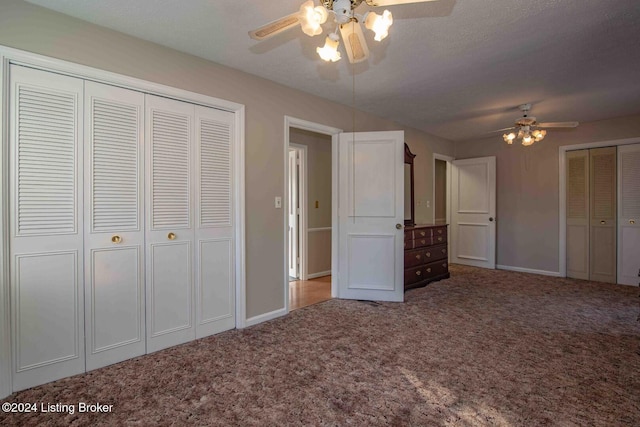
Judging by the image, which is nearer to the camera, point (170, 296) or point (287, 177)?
point (170, 296)

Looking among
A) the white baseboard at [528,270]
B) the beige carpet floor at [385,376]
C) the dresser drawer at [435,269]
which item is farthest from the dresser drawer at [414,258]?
the white baseboard at [528,270]

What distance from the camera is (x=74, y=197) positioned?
216 centimetres

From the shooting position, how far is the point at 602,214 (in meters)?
4.64

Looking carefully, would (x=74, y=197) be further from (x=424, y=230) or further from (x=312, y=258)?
(x=424, y=230)

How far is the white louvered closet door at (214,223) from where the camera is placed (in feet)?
9.06

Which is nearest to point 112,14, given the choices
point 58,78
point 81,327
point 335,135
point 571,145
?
point 58,78

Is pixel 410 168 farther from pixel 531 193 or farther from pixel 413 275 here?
pixel 531 193

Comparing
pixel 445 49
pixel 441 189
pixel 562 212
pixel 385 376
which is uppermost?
pixel 445 49

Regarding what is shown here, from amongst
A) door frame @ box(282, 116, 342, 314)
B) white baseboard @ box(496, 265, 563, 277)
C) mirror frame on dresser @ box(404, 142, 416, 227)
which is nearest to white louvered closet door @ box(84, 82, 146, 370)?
door frame @ box(282, 116, 342, 314)

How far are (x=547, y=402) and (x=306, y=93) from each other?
3.34 meters

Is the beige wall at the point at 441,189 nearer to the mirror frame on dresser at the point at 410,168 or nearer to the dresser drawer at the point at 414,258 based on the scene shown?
the mirror frame on dresser at the point at 410,168

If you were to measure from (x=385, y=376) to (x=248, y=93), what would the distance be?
8.83 feet

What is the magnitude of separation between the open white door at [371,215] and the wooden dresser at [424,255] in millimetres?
441

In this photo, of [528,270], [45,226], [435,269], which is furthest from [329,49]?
[528,270]
